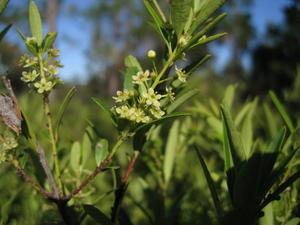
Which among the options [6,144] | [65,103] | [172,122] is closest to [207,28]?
[65,103]

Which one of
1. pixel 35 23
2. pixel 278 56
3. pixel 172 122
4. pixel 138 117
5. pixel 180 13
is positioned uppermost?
pixel 35 23

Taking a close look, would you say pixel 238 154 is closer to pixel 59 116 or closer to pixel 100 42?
pixel 59 116

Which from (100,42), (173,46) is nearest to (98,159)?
(173,46)

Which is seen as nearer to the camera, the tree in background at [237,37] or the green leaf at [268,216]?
the green leaf at [268,216]

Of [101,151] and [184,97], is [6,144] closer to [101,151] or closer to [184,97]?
[101,151]

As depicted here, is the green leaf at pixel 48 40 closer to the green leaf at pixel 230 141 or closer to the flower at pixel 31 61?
the flower at pixel 31 61

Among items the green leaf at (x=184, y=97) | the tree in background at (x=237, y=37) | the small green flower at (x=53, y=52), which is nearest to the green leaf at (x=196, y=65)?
the green leaf at (x=184, y=97)
